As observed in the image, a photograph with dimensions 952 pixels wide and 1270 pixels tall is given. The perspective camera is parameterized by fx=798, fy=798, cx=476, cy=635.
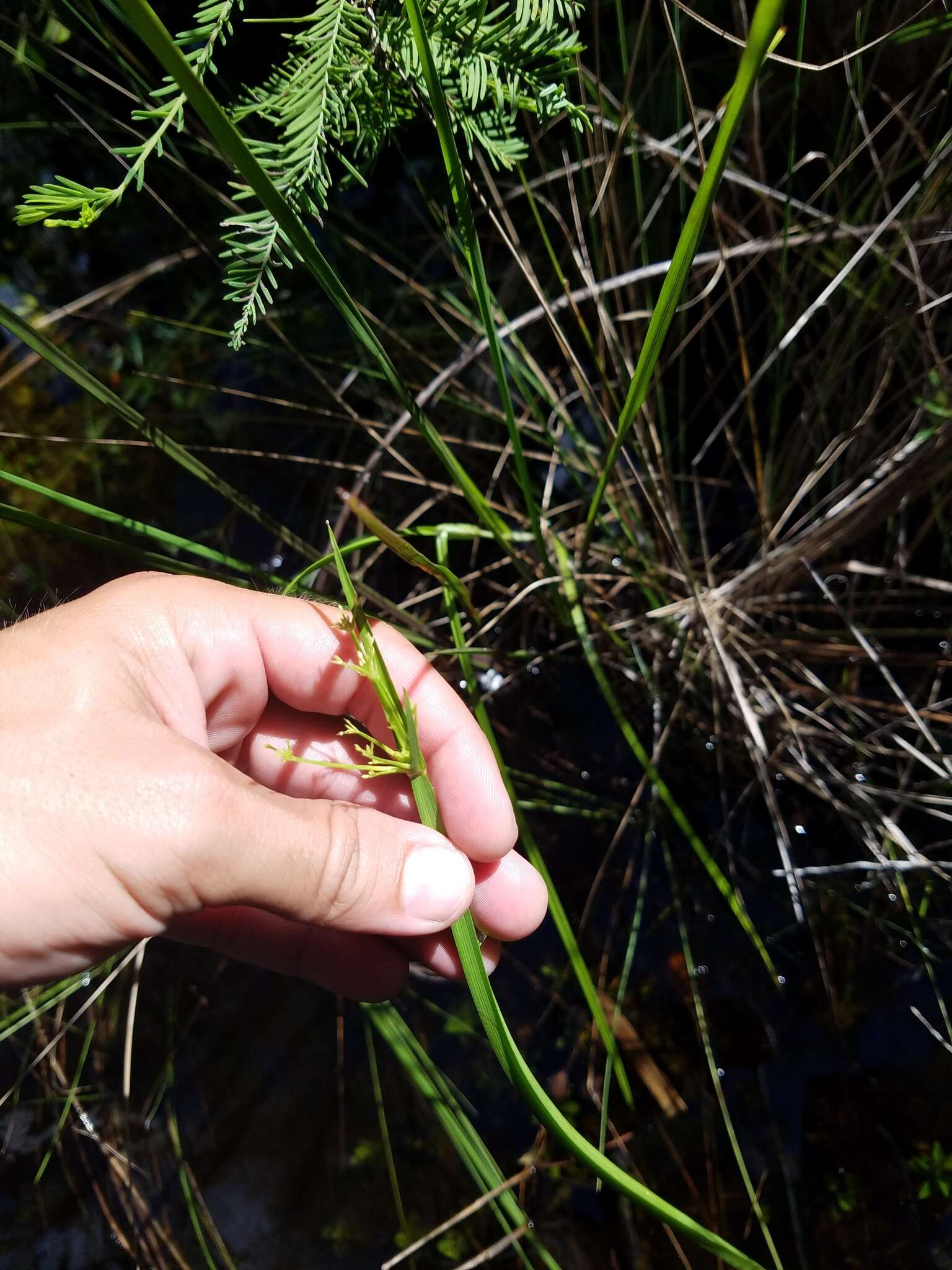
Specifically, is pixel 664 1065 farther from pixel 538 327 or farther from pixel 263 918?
pixel 538 327

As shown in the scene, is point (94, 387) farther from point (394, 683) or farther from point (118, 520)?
point (394, 683)

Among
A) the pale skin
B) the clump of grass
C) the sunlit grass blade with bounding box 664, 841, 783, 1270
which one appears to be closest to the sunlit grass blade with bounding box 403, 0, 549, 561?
the clump of grass

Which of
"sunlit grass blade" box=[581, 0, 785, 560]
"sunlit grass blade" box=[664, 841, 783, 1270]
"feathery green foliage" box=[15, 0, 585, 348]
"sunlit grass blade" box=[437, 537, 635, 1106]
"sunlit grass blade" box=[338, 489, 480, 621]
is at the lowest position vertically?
"sunlit grass blade" box=[664, 841, 783, 1270]

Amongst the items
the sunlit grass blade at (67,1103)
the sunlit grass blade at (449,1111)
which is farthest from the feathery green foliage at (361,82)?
the sunlit grass blade at (67,1103)

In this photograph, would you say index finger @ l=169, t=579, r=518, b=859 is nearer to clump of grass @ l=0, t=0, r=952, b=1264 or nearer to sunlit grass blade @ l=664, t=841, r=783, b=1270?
clump of grass @ l=0, t=0, r=952, b=1264

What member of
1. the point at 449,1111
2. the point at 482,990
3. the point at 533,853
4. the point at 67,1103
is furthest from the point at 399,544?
the point at 67,1103

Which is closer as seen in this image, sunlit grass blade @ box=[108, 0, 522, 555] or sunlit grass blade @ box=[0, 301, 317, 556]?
sunlit grass blade @ box=[108, 0, 522, 555]

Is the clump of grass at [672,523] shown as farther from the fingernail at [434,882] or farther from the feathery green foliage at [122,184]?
the feathery green foliage at [122,184]
